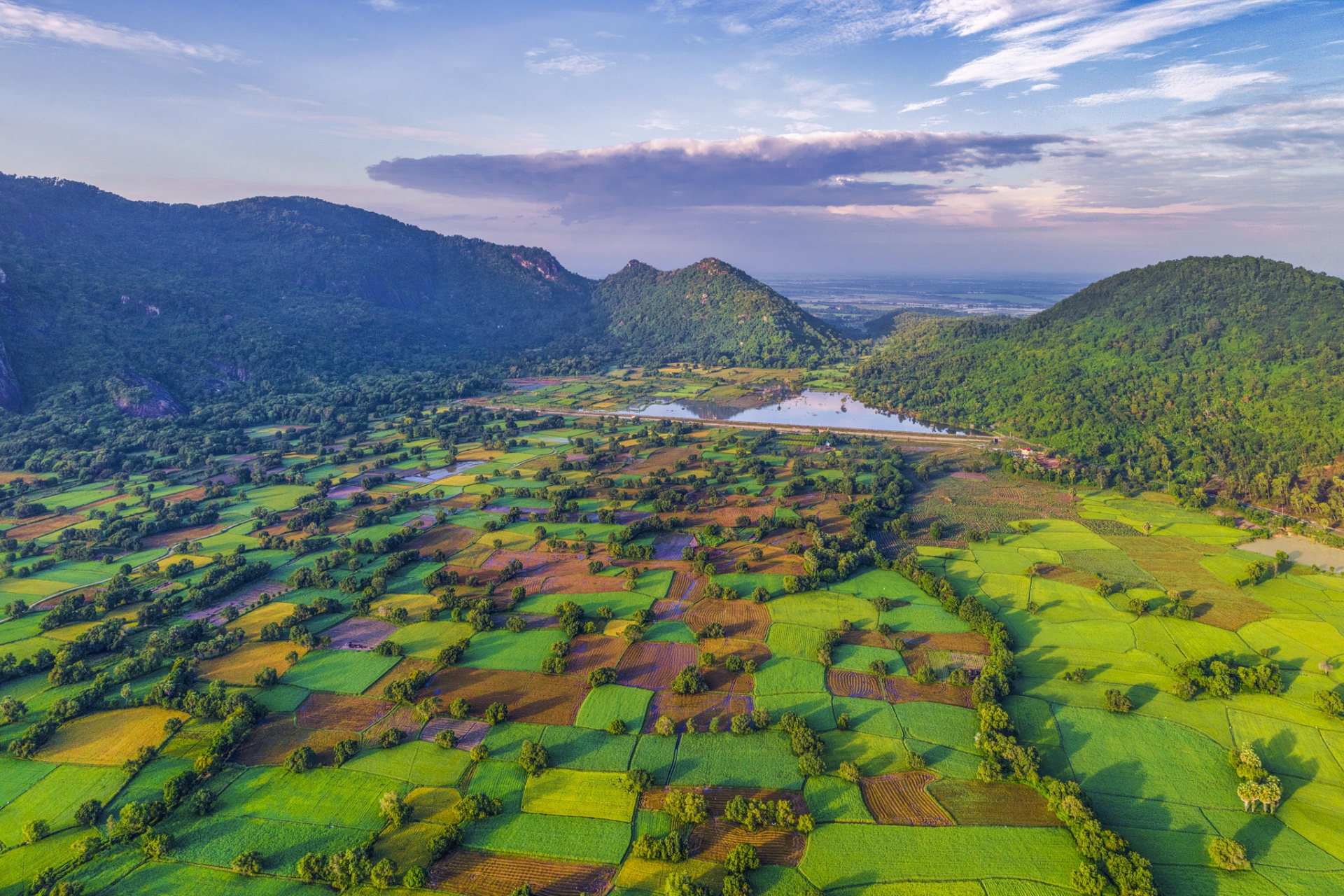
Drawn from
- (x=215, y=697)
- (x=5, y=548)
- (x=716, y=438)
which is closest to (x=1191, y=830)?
(x=215, y=697)

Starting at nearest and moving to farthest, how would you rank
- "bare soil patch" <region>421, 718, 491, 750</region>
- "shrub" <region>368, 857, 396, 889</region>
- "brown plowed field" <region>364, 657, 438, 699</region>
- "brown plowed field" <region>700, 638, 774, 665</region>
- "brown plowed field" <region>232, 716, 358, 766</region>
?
"shrub" <region>368, 857, 396, 889</region> → "brown plowed field" <region>232, 716, 358, 766</region> → "bare soil patch" <region>421, 718, 491, 750</region> → "brown plowed field" <region>364, 657, 438, 699</region> → "brown plowed field" <region>700, 638, 774, 665</region>

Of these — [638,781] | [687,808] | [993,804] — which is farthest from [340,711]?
[993,804]

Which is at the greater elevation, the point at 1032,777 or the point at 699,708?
the point at 699,708

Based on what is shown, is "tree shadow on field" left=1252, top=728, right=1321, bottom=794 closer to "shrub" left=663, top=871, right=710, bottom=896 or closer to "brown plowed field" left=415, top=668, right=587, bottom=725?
"shrub" left=663, top=871, right=710, bottom=896

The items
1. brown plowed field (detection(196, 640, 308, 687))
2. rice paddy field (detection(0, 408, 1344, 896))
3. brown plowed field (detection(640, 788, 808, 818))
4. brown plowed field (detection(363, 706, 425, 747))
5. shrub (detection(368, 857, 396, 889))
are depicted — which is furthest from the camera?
brown plowed field (detection(196, 640, 308, 687))

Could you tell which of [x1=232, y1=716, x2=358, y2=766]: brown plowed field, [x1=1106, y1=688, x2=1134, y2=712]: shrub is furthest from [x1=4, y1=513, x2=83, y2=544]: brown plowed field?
[x1=1106, y1=688, x2=1134, y2=712]: shrub

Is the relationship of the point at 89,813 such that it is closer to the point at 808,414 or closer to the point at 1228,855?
the point at 1228,855

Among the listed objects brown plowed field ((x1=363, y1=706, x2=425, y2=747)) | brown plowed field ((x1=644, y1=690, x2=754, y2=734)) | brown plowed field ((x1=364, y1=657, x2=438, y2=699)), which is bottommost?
brown plowed field ((x1=644, y1=690, x2=754, y2=734))

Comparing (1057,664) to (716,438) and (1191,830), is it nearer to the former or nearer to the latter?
(1191,830)
